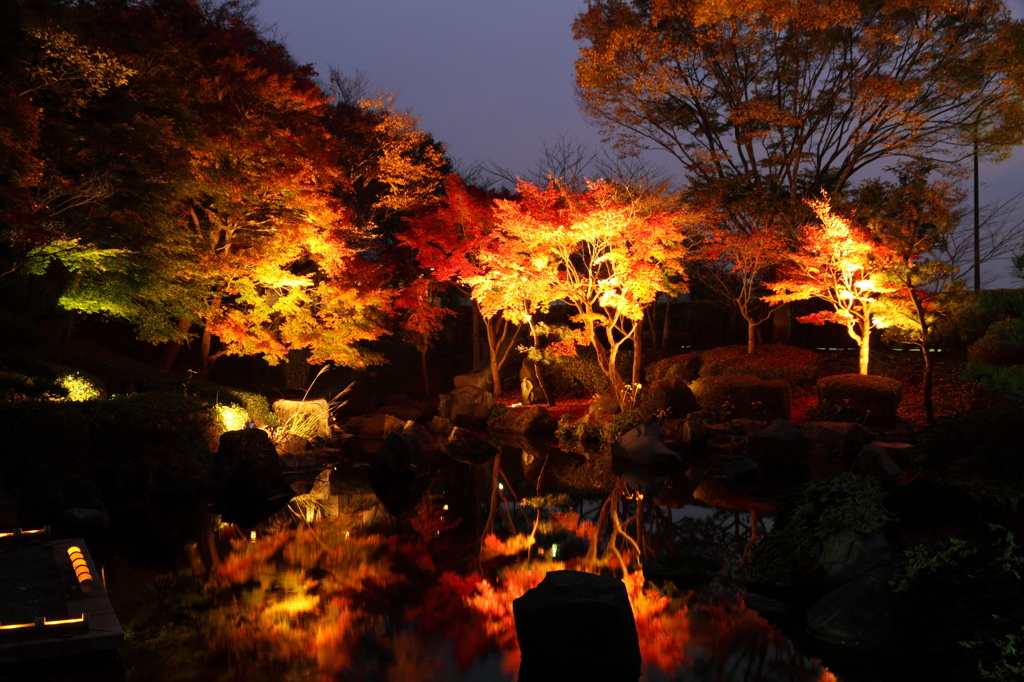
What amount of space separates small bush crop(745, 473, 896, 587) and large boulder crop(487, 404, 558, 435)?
1069cm

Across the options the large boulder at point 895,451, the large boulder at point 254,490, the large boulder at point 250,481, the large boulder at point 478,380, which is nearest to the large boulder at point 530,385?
the large boulder at point 478,380

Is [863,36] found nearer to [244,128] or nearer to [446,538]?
[244,128]

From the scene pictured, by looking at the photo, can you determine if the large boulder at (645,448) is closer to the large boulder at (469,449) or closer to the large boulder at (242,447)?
the large boulder at (469,449)

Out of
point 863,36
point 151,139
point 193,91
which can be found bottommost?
point 151,139

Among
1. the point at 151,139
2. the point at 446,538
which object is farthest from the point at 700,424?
the point at 151,139

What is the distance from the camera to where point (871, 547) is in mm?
5637

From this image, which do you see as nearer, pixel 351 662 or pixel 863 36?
pixel 351 662

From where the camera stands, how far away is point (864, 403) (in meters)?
14.5

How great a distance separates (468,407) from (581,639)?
44.4 feet

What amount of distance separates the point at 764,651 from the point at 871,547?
132 cm

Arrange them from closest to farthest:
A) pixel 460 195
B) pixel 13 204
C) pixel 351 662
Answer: pixel 351 662 → pixel 13 204 → pixel 460 195

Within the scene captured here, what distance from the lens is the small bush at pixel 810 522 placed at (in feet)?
19.4

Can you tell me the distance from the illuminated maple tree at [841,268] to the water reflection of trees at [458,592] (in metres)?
7.87

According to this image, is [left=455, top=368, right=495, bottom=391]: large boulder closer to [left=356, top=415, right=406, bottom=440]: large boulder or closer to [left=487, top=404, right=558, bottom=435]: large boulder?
[left=487, top=404, right=558, bottom=435]: large boulder
